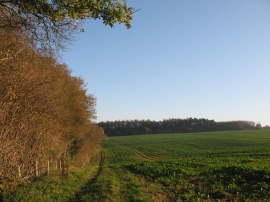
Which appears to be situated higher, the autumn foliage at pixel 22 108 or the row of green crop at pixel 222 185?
the autumn foliage at pixel 22 108

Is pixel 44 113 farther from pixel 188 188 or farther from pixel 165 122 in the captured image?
pixel 165 122

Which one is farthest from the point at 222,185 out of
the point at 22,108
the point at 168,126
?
the point at 168,126

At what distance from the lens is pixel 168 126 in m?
190

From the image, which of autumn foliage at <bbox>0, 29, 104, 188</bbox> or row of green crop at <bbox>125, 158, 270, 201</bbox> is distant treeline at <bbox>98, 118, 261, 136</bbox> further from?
autumn foliage at <bbox>0, 29, 104, 188</bbox>

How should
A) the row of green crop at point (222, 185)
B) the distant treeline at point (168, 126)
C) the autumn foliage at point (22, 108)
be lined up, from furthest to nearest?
the distant treeline at point (168, 126), the row of green crop at point (222, 185), the autumn foliage at point (22, 108)

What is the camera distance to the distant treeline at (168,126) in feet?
590

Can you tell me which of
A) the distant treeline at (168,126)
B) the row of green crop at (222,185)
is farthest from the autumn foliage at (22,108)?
the distant treeline at (168,126)

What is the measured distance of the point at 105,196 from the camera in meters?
16.5

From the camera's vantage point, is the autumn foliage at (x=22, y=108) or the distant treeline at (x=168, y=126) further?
the distant treeline at (x=168, y=126)

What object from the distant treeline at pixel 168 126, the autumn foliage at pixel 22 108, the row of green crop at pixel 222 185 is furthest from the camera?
the distant treeline at pixel 168 126

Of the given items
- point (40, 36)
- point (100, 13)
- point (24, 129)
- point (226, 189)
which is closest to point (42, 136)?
point (24, 129)

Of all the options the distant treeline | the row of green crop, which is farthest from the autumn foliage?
the distant treeline

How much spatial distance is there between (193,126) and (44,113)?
572 ft

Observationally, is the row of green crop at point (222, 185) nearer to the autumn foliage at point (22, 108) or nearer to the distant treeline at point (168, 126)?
the autumn foliage at point (22, 108)
